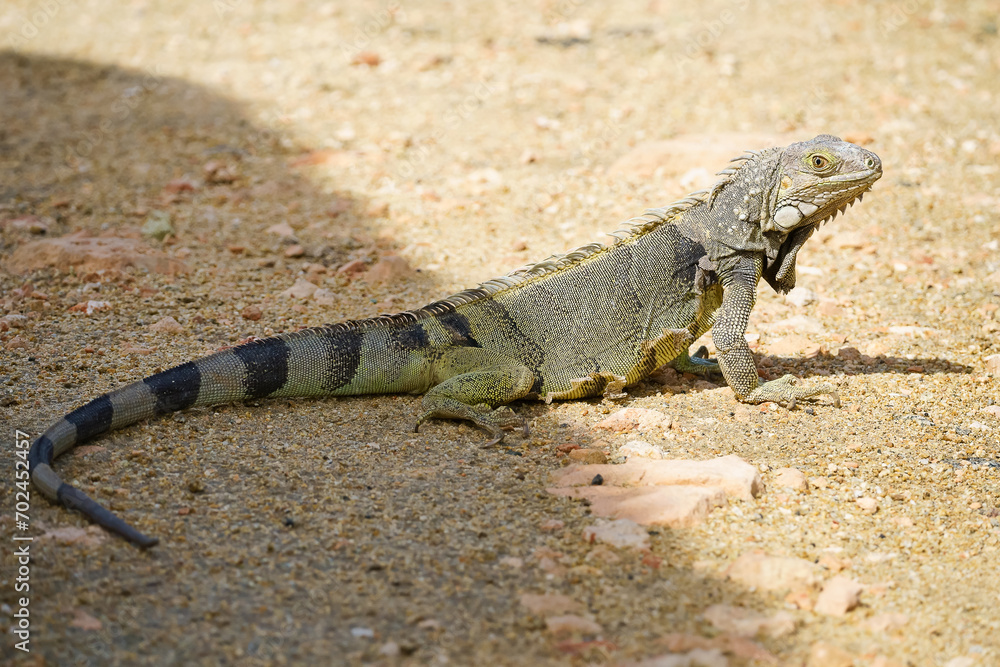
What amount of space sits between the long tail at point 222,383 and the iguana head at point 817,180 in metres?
2.48

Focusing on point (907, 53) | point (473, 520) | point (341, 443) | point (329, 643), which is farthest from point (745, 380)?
point (907, 53)

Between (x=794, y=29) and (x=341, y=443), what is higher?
(x=794, y=29)

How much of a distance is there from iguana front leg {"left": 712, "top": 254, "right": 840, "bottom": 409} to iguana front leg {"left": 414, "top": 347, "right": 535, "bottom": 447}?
3.63 ft

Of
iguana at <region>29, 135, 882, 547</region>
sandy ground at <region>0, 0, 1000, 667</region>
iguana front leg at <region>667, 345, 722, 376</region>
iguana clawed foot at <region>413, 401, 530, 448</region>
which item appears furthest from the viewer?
iguana front leg at <region>667, 345, 722, 376</region>

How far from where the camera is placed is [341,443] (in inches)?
179

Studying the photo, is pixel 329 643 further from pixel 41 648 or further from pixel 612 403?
pixel 612 403

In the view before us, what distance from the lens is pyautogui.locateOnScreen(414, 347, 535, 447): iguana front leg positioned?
474 cm

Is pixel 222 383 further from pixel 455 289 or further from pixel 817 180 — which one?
pixel 817 180

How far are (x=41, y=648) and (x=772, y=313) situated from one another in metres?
4.97

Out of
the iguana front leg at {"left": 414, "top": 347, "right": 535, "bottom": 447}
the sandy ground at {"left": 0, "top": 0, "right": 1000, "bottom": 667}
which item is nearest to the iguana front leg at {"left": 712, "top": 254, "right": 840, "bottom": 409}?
the sandy ground at {"left": 0, "top": 0, "right": 1000, "bottom": 667}

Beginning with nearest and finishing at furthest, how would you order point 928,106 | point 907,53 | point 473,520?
point 473,520 < point 928,106 < point 907,53

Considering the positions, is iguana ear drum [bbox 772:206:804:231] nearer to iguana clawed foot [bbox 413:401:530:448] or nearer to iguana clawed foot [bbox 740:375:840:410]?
iguana clawed foot [bbox 740:375:840:410]

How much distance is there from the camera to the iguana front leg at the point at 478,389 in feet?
15.5

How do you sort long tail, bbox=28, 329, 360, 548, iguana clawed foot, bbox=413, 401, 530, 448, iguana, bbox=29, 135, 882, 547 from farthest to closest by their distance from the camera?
1. iguana, bbox=29, 135, 882, 547
2. iguana clawed foot, bbox=413, 401, 530, 448
3. long tail, bbox=28, 329, 360, 548
